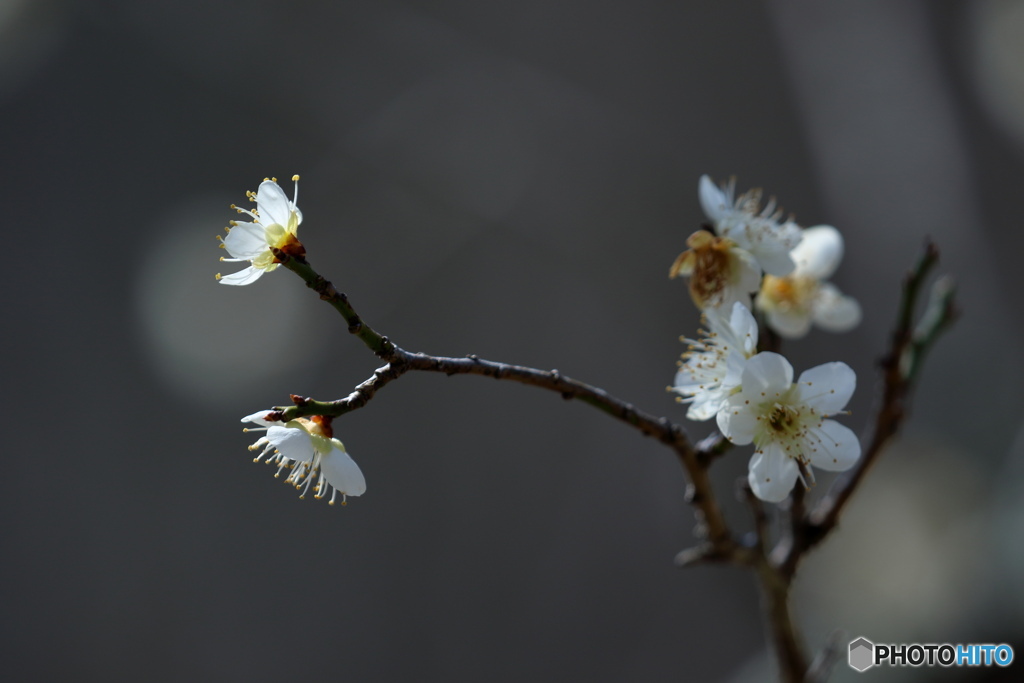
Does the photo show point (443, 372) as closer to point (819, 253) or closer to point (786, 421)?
point (786, 421)

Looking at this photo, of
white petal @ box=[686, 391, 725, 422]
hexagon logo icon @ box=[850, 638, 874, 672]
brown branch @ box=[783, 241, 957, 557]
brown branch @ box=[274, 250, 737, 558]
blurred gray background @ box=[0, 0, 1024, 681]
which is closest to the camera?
brown branch @ box=[274, 250, 737, 558]

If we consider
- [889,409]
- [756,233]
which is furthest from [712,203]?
[889,409]

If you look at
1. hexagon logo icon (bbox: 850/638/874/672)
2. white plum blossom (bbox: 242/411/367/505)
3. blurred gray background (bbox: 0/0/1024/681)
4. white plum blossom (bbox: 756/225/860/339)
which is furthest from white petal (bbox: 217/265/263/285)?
blurred gray background (bbox: 0/0/1024/681)

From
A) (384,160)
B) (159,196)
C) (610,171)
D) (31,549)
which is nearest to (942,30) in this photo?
(610,171)

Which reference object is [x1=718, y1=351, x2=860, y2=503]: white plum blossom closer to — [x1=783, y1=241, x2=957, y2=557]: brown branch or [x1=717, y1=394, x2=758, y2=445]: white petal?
[x1=717, y1=394, x2=758, y2=445]: white petal

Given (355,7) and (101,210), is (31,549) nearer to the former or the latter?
(101,210)

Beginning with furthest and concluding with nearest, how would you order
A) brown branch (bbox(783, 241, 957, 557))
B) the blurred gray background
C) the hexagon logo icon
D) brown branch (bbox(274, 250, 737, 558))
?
the blurred gray background
the hexagon logo icon
brown branch (bbox(783, 241, 957, 557))
brown branch (bbox(274, 250, 737, 558))
